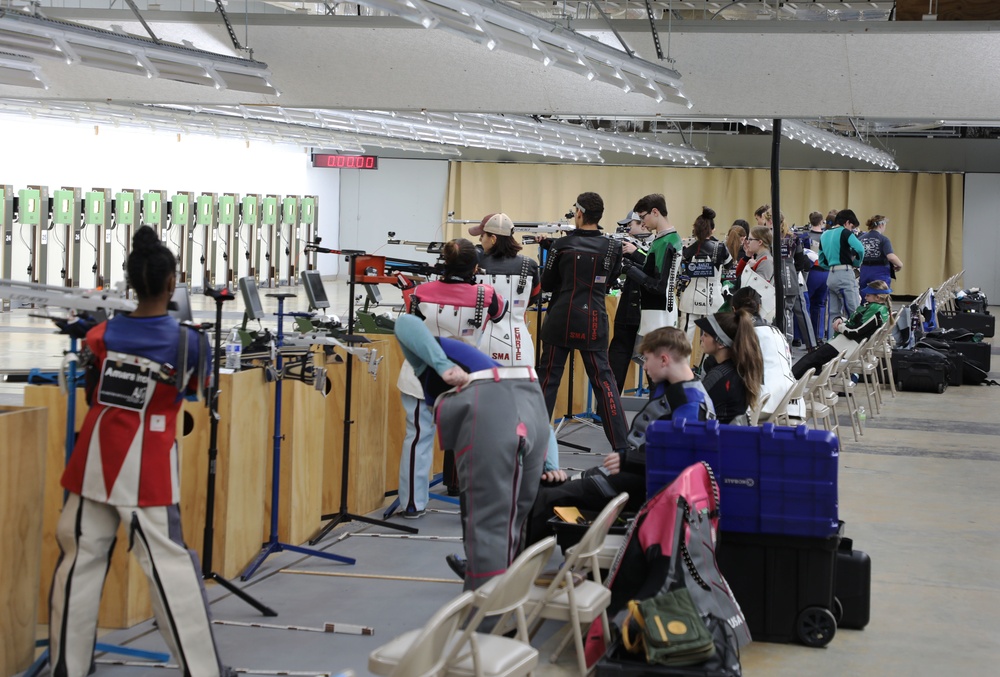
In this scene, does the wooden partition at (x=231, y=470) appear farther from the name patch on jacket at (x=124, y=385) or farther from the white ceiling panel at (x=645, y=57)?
the white ceiling panel at (x=645, y=57)

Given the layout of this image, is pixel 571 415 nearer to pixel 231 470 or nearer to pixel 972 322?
pixel 231 470

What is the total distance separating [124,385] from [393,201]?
21072mm

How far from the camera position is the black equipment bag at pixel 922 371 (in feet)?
36.4

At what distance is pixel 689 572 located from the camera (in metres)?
3.77

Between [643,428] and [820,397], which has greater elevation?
[643,428]

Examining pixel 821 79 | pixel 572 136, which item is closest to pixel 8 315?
pixel 572 136

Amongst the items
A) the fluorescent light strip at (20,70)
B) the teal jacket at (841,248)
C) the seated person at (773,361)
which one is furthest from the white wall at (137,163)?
the seated person at (773,361)

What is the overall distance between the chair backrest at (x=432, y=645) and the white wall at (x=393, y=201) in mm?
21281

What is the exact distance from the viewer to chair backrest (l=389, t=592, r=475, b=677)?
253 centimetres

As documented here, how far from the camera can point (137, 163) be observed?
18219 mm

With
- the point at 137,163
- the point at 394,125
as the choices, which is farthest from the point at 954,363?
the point at 137,163

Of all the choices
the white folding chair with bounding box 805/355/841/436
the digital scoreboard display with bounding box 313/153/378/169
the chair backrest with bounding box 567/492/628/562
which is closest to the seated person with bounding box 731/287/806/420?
the white folding chair with bounding box 805/355/841/436

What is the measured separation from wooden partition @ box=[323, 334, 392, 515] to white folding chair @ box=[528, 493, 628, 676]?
1885mm

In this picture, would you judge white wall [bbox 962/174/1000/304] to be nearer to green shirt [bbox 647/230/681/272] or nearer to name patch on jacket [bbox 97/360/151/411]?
green shirt [bbox 647/230/681/272]
